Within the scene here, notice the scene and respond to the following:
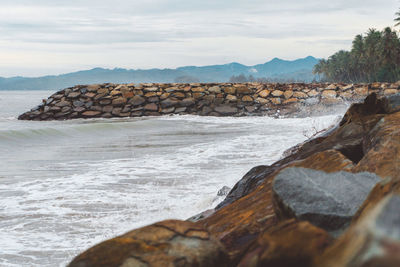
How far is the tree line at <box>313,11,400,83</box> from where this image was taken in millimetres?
70625

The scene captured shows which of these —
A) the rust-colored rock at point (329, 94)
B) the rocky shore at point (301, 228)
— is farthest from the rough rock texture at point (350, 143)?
the rust-colored rock at point (329, 94)

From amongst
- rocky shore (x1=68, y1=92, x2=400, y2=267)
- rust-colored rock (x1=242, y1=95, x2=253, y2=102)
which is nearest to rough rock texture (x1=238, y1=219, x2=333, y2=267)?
rocky shore (x1=68, y1=92, x2=400, y2=267)

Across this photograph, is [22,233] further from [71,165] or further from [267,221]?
[71,165]

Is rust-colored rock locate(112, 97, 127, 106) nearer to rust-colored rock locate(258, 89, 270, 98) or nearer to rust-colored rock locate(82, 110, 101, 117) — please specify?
rust-colored rock locate(82, 110, 101, 117)

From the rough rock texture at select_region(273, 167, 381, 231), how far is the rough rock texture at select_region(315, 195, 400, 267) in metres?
0.96

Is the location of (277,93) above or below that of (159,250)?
above

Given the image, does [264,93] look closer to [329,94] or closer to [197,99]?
[329,94]

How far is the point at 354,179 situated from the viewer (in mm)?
2750

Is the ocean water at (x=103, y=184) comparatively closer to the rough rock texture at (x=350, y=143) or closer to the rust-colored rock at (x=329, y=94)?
the rough rock texture at (x=350, y=143)

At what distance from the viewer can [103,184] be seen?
6.81 meters

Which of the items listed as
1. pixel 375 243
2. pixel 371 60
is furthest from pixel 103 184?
pixel 371 60

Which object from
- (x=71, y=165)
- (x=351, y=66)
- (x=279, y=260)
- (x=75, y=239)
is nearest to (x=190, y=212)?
(x=75, y=239)

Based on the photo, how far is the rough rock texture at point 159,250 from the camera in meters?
2.26

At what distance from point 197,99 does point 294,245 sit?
73.5 feet
